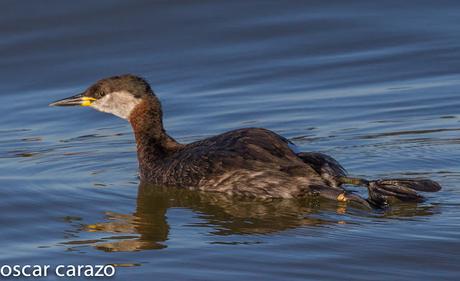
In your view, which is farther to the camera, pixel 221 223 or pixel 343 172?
pixel 343 172

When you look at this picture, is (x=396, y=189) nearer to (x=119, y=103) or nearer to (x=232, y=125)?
(x=119, y=103)

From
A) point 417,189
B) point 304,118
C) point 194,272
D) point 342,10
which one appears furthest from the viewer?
point 342,10

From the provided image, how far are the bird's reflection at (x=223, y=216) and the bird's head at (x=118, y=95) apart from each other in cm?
122

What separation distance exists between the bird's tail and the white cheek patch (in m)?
2.38

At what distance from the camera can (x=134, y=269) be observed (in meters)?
7.04

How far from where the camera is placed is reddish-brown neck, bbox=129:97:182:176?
9.70 metres

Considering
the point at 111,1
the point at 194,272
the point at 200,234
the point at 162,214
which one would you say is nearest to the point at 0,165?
the point at 162,214

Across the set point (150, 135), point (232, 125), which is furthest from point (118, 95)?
point (232, 125)

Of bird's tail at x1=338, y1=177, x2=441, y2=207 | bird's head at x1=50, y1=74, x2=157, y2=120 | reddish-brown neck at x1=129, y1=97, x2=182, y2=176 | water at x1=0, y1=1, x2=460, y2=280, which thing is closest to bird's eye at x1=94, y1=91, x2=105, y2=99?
bird's head at x1=50, y1=74, x2=157, y2=120

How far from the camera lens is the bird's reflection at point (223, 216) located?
25.5ft

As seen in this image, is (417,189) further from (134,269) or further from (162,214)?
(134,269)

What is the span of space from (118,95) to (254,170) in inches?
68.9

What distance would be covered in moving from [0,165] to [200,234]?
283cm

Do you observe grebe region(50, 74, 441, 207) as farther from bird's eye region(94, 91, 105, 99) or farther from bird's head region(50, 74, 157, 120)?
bird's eye region(94, 91, 105, 99)
